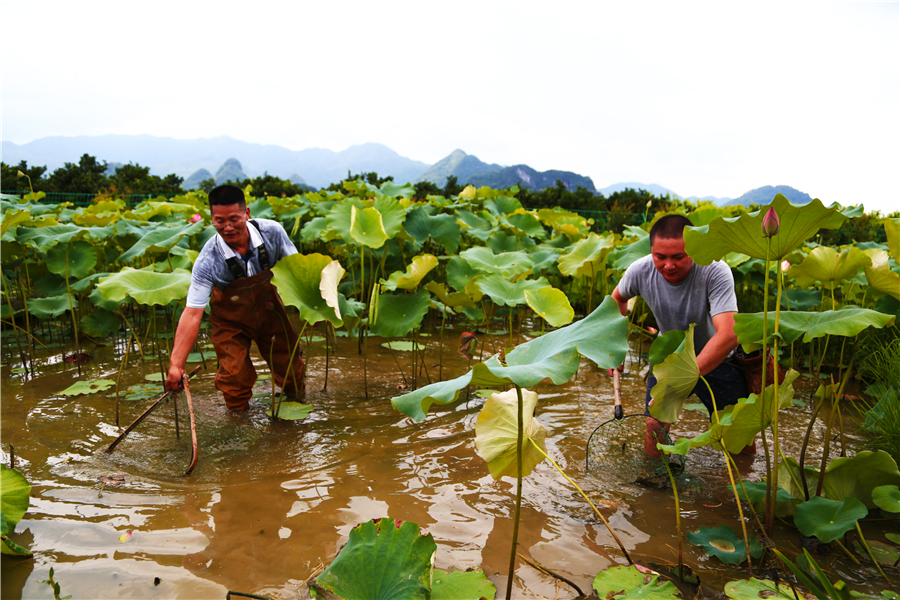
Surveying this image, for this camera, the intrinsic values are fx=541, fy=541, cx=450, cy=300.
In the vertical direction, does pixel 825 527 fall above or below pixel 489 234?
below

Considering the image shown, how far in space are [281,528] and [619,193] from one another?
488 inches

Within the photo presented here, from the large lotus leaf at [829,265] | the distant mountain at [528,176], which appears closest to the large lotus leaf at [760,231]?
the large lotus leaf at [829,265]

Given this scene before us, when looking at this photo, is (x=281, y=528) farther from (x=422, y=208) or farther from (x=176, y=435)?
(x=422, y=208)

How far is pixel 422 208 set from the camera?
429cm

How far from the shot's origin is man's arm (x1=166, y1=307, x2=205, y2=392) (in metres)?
2.52

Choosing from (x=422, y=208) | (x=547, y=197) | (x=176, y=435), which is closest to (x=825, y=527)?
(x=176, y=435)

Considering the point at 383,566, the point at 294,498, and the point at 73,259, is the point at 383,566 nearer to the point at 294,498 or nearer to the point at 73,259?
the point at 294,498

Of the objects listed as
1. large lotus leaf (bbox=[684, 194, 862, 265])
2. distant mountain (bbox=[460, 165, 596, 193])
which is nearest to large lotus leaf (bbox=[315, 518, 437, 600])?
large lotus leaf (bbox=[684, 194, 862, 265])

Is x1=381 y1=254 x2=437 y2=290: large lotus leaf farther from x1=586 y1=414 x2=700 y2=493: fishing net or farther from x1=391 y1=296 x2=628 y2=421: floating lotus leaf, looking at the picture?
x1=391 y1=296 x2=628 y2=421: floating lotus leaf

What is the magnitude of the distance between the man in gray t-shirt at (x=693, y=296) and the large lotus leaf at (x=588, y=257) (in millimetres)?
991

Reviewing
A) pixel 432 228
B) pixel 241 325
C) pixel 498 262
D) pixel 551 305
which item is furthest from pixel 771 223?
pixel 432 228

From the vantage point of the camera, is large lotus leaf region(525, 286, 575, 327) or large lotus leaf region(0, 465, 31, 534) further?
large lotus leaf region(525, 286, 575, 327)

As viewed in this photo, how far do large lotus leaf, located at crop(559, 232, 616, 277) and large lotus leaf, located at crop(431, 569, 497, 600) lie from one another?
2.50 meters

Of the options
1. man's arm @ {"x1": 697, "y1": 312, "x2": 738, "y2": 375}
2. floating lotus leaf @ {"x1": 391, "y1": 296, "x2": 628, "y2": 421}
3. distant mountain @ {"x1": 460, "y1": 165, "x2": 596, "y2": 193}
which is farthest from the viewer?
distant mountain @ {"x1": 460, "y1": 165, "x2": 596, "y2": 193}
